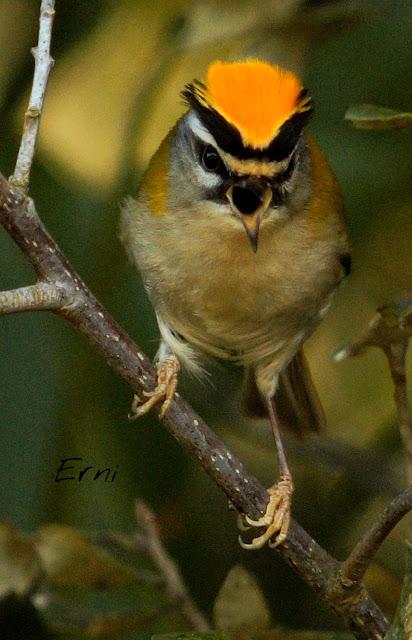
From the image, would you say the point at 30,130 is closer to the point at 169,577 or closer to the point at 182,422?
the point at 182,422

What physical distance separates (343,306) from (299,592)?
610 millimetres

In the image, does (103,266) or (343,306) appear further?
(343,306)

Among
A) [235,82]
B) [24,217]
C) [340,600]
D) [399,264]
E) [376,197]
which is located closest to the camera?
[24,217]

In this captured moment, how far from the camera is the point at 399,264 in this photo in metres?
2.62

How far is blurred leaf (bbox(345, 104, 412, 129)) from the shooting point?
1.67m

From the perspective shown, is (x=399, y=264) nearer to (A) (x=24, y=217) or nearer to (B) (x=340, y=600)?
(B) (x=340, y=600)

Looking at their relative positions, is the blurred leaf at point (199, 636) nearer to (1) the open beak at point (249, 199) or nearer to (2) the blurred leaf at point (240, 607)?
(2) the blurred leaf at point (240, 607)

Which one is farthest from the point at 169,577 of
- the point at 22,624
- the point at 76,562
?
the point at 22,624

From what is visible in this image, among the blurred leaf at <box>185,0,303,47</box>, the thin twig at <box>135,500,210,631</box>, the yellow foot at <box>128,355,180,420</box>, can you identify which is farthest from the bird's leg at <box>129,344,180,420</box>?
the blurred leaf at <box>185,0,303,47</box>

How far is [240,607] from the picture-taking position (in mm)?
1775

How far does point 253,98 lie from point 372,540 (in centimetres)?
75

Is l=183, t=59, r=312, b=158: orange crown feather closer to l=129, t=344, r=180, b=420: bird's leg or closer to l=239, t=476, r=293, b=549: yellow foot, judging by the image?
l=129, t=344, r=180, b=420: bird's leg

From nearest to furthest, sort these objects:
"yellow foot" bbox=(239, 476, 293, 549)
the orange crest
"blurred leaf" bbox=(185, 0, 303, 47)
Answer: "yellow foot" bbox=(239, 476, 293, 549)
the orange crest
"blurred leaf" bbox=(185, 0, 303, 47)

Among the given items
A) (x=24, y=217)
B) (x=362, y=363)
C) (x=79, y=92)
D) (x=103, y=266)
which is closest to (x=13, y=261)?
(x=103, y=266)
